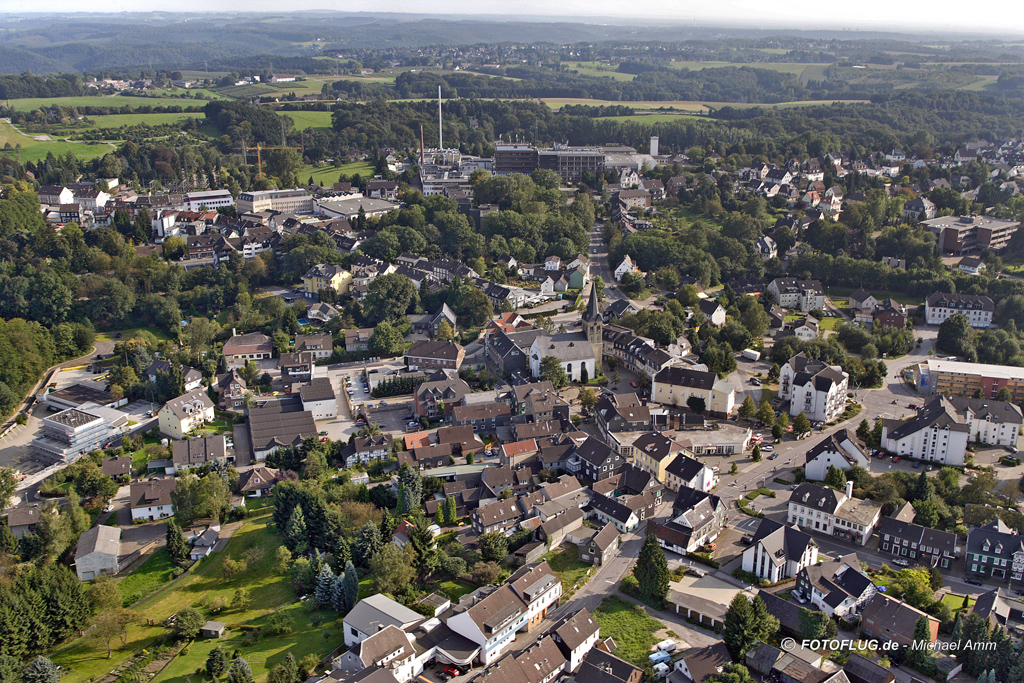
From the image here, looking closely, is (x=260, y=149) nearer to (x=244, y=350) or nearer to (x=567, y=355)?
(x=244, y=350)

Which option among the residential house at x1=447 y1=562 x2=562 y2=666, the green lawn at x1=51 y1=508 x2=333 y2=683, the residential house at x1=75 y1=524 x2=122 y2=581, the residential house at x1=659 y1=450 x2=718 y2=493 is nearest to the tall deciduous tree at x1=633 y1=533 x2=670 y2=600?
the residential house at x1=447 y1=562 x2=562 y2=666

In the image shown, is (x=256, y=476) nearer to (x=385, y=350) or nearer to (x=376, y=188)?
(x=385, y=350)

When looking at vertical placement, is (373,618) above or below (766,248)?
below

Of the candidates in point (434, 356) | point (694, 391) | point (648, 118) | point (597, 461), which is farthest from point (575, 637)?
point (648, 118)

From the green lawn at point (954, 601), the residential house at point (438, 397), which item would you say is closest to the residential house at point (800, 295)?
the residential house at point (438, 397)

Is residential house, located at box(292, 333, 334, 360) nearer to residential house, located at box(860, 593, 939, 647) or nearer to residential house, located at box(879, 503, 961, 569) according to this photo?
residential house, located at box(879, 503, 961, 569)
